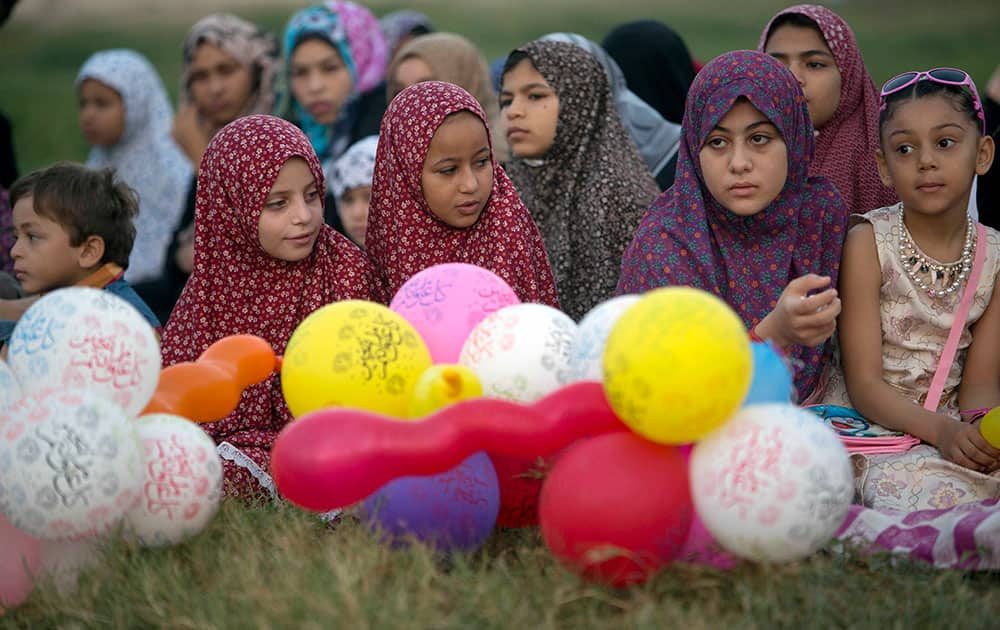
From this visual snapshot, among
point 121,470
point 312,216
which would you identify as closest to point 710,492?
point 121,470

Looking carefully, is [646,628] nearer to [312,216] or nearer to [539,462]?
[539,462]

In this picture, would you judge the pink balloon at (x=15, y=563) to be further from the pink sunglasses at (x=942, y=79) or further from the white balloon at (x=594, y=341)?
the pink sunglasses at (x=942, y=79)

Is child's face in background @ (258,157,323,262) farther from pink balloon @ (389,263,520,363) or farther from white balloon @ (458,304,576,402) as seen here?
white balloon @ (458,304,576,402)

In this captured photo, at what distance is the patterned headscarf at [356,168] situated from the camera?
221 inches

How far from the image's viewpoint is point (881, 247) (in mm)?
3488

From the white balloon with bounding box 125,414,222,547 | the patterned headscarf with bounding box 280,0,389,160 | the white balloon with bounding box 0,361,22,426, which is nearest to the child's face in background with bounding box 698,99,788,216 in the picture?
the white balloon with bounding box 125,414,222,547

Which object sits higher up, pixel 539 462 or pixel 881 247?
pixel 881 247

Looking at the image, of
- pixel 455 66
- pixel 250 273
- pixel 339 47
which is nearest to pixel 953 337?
pixel 250 273

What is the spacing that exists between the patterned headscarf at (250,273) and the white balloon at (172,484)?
1215 millimetres

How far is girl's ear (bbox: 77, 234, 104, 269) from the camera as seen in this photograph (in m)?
4.19

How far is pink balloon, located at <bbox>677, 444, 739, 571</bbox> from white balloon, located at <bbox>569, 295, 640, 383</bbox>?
0.88 ft

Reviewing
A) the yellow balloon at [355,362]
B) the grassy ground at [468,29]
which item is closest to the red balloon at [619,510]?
the yellow balloon at [355,362]

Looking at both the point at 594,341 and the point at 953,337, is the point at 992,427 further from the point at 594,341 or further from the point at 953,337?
the point at 594,341

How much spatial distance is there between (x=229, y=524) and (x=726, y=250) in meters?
1.77
